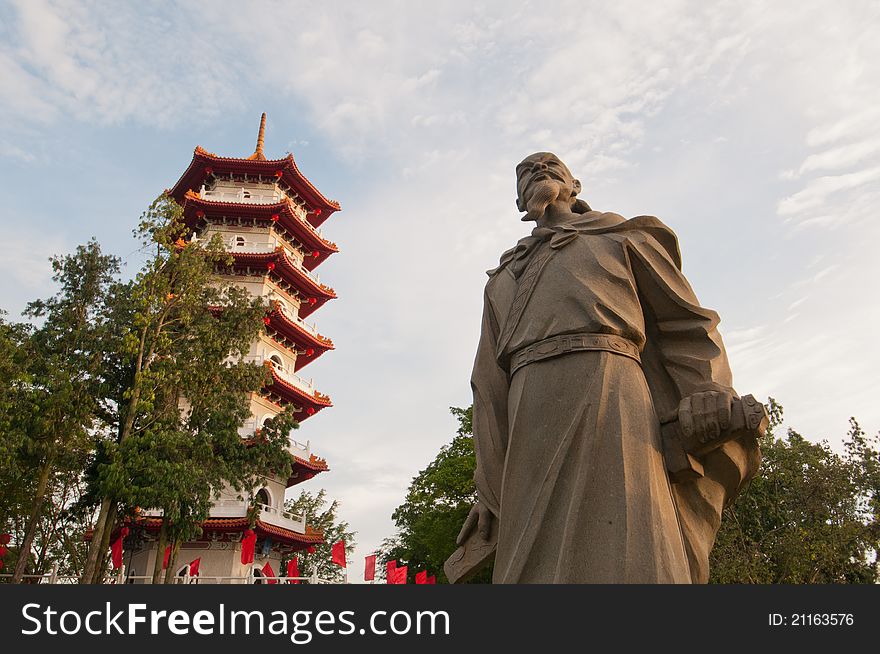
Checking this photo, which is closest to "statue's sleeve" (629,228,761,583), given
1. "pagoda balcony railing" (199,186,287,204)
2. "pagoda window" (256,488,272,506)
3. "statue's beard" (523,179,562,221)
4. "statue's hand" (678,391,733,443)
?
"statue's hand" (678,391,733,443)

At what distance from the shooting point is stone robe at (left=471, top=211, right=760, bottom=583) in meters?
2.38

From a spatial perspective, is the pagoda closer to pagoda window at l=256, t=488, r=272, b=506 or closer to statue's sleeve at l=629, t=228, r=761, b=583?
pagoda window at l=256, t=488, r=272, b=506

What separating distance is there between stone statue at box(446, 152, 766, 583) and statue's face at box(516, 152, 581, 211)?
2 centimetres

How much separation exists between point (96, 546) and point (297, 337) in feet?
42.2

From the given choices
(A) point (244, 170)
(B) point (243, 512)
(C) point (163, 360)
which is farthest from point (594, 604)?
(A) point (244, 170)

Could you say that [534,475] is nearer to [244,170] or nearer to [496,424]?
[496,424]

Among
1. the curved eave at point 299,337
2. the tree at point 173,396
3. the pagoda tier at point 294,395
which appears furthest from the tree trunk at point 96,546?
the curved eave at point 299,337

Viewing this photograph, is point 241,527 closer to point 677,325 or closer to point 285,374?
point 285,374

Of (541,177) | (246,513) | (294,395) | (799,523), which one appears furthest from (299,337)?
(541,177)

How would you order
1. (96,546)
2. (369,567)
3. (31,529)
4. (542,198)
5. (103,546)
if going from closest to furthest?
(542,198)
(96,546)
(103,546)
(31,529)
(369,567)

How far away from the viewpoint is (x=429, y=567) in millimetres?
23609

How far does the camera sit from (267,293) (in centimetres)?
2322

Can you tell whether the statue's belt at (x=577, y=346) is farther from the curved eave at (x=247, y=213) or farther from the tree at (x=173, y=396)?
the curved eave at (x=247, y=213)

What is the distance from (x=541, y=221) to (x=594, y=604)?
1.77 meters
